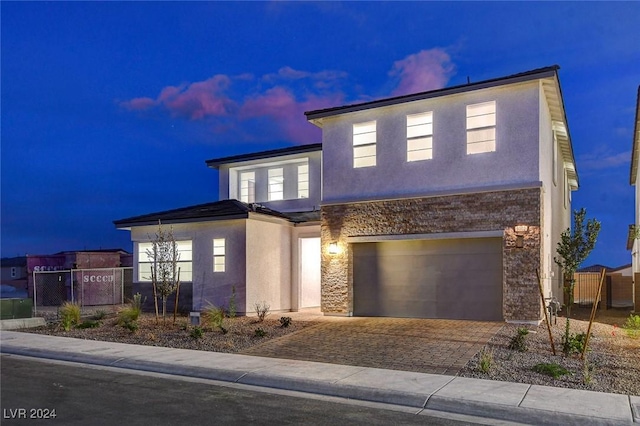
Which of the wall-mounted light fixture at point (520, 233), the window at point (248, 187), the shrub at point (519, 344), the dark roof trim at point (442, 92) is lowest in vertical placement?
the shrub at point (519, 344)

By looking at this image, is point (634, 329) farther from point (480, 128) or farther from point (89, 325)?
point (89, 325)

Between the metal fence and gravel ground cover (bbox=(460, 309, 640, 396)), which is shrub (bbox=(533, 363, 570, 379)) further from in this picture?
the metal fence

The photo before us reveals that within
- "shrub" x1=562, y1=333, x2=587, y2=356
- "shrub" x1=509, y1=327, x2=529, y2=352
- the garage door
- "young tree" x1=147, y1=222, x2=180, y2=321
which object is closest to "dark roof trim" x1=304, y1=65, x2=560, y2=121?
the garage door

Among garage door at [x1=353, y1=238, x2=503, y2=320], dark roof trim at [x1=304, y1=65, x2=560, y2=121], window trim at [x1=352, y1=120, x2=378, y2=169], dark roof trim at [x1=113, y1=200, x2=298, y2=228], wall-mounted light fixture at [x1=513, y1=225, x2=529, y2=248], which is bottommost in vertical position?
garage door at [x1=353, y1=238, x2=503, y2=320]

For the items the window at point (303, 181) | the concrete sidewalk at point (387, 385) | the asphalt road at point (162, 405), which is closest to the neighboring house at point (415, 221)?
the window at point (303, 181)

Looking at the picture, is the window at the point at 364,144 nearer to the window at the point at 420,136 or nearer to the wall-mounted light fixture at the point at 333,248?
the window at the point at 420,136

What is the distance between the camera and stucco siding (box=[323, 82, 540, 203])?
1512cm

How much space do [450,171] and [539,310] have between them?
4.65m

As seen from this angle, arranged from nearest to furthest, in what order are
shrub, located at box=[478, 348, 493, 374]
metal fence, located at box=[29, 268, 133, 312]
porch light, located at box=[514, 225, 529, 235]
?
shrub, located at box=[478, 348, 493, 374], porch light, located at box=[514, 225, 529, 235], metal fence, located at box=[29, 268, 133, 312]

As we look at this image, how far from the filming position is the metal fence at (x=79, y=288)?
2385cm

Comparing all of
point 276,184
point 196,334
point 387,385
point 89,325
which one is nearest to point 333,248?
point 196,334

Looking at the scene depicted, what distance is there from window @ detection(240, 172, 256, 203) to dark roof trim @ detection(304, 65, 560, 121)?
6.64 meters

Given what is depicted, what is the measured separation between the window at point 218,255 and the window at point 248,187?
5.22 meters

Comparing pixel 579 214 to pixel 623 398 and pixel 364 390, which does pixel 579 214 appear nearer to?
pixel 623 398
